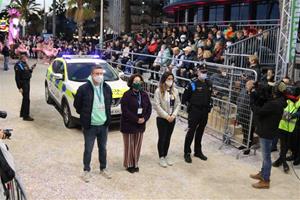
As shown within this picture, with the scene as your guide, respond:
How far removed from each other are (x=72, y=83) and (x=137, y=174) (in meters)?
4.07

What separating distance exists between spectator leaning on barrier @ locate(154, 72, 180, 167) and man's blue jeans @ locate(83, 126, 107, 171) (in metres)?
1.15

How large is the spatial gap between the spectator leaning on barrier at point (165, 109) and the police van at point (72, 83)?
2590mm

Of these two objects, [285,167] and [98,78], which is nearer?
[98,78]

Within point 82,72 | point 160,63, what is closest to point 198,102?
point 82,72

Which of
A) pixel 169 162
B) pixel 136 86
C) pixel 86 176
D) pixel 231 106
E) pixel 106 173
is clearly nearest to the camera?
pixel 86 176

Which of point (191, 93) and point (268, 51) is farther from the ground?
point (268, 51)

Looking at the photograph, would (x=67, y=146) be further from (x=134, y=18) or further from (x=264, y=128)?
(x=134, y=18)

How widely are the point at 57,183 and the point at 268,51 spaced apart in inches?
326

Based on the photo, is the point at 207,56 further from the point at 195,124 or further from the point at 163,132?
the point at 163,132

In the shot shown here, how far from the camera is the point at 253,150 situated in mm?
8609

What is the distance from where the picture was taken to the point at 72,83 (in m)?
10.3

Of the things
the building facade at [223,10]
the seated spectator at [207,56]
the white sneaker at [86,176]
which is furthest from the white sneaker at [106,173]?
the building facade at [223,10]

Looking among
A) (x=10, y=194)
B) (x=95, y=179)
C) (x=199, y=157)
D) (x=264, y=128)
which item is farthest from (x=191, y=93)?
(x=10, y=194)

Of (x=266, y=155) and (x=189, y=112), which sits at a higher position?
(x=189, y=112)
